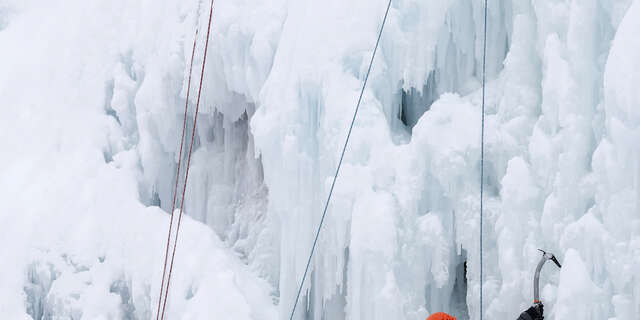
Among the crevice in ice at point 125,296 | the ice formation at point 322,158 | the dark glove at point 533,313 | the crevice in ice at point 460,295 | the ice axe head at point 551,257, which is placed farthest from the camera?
the crevice in ice at point 125,296

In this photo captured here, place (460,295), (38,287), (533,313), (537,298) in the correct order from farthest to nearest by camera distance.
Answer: (38,287) → (460,295) → (537,298) → (533,313)

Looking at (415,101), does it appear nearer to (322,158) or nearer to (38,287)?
(322,158)

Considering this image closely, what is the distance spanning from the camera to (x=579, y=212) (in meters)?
4.68

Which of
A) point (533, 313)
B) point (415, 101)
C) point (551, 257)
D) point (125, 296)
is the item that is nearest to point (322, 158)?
point (415, 101)

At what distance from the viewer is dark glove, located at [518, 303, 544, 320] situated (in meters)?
4.32

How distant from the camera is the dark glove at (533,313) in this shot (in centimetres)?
432

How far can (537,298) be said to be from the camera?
4492 millimetres

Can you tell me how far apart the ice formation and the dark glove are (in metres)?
0.16

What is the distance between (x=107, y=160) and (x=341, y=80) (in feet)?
10.8

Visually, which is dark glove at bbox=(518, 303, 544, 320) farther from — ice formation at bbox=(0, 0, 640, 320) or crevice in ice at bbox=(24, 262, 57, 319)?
crevice in ice at bbox=(24, 262, 57, 319)

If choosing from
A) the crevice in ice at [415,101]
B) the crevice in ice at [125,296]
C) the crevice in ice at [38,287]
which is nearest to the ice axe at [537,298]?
the crevice in ice at [415,101]

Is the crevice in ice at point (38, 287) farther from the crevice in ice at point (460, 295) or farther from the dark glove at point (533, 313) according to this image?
the dark glove at point (533, 313)

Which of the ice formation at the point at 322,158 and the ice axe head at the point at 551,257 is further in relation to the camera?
the ice formation at the point at 322,158

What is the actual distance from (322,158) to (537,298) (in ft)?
7.44
